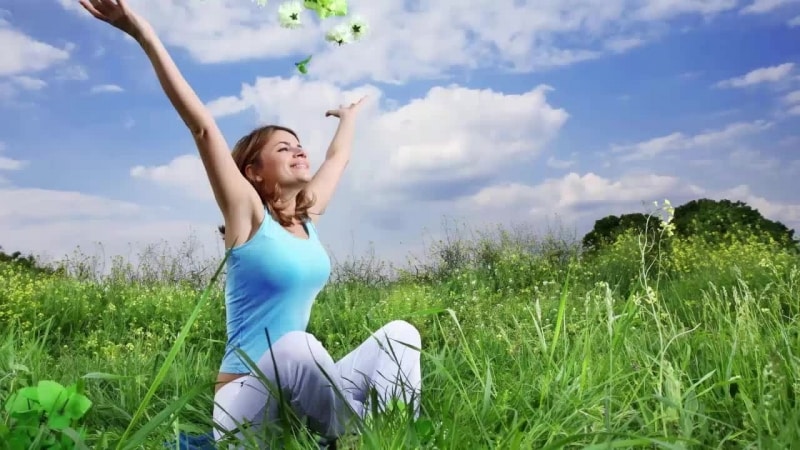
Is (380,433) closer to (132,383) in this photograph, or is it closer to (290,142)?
(290,142)

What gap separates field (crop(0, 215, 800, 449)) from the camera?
221cm

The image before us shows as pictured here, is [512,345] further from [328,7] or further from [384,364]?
[328,7]

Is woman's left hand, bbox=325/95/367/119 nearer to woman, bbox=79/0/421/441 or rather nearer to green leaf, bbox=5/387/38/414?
woman, bbox=79/0/421/441

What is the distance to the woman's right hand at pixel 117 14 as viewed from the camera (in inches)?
111

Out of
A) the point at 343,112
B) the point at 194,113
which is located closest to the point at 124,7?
the point at 194,113

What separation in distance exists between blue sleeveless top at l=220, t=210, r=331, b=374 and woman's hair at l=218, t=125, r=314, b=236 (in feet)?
Result: 0.76

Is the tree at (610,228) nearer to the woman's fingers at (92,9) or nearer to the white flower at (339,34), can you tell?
the white flower at (339,34)

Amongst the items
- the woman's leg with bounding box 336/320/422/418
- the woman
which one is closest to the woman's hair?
the woman

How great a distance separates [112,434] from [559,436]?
1.50 metres

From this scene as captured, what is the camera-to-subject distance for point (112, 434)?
274 centimetres

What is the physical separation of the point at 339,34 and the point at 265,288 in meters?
1.05

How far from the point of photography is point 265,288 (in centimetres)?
308

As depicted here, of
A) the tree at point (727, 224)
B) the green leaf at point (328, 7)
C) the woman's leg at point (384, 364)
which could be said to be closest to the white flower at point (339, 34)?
the green leaf at point (328, 7)

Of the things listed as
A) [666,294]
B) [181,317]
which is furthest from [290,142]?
[666,294]
